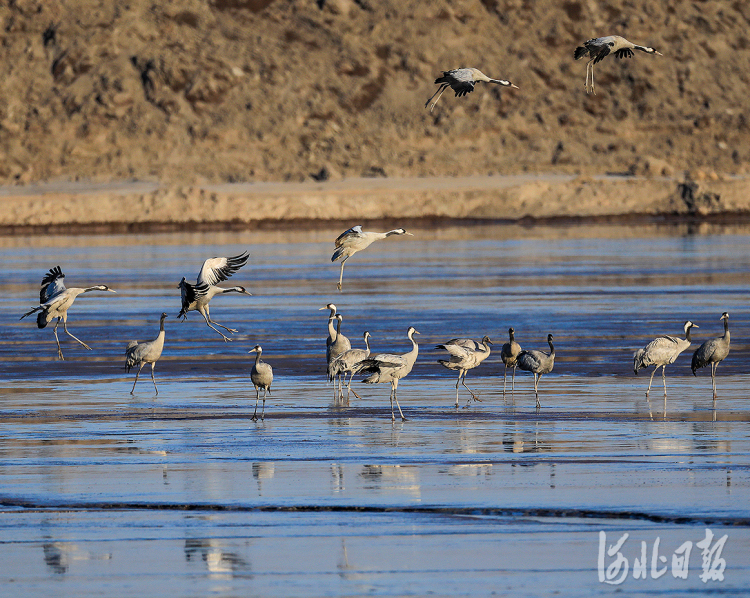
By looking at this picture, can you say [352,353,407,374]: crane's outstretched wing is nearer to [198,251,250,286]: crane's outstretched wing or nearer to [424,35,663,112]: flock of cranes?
[424,35,663,112]: flock of cranes

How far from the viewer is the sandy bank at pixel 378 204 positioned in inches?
3509

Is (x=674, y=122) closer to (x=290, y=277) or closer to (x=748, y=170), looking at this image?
(x=748, y=170)

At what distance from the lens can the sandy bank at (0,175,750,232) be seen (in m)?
89.1

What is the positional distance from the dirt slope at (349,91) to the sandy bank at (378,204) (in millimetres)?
8599

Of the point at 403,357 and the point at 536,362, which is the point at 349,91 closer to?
the point at 536,362

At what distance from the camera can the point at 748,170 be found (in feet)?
342

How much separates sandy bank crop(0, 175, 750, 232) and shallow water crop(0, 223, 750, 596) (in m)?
56.6

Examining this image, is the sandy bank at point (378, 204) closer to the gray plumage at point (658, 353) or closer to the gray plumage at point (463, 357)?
the gray plumage at point (463, 357)

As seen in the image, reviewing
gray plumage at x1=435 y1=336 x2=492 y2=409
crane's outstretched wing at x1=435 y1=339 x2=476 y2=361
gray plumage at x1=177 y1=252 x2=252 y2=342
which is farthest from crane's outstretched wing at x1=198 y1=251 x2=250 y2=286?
crane's outstretched wing at x1=435 y1=339 x2=476 y2=361

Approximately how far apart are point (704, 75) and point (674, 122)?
19.0 ft

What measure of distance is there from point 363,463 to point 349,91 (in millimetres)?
93982

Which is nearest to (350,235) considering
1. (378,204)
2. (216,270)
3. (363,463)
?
(216,270)

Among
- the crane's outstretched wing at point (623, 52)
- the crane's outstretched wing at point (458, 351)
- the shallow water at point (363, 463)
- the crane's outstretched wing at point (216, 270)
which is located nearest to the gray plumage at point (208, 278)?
the crane's outstretched wing at point (216, 270)

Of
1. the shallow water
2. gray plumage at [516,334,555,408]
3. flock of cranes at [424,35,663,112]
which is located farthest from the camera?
gray plumage at [516,334,555,408]
